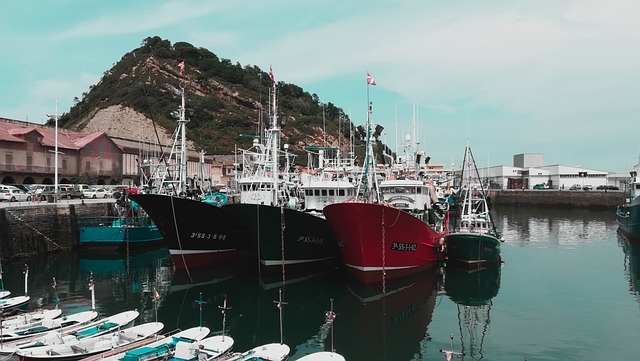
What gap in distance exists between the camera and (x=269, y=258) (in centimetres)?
2316

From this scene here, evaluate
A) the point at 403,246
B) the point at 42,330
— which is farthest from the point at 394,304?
the point at 42,330

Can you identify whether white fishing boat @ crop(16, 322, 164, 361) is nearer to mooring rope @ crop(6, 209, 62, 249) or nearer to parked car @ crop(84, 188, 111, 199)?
mooring rope @ crop(6, 209, 62, 249)

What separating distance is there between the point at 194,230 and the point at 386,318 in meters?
12.0

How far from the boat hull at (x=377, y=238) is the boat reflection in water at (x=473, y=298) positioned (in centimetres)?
244

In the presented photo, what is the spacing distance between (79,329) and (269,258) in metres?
10.5

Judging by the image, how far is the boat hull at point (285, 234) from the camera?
22031 millimetres

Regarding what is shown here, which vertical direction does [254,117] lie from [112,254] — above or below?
above

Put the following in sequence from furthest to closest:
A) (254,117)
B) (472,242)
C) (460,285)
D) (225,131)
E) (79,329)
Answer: (254,117)
(225,131)
(472,242)
(460,285)
(79,329)

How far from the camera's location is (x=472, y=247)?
1002 inches

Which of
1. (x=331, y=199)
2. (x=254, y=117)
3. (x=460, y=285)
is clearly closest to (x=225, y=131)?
(x=254, y=117)

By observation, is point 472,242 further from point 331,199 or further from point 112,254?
point 112,254

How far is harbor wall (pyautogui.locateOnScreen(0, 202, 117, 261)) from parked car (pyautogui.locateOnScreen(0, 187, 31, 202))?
461 cm

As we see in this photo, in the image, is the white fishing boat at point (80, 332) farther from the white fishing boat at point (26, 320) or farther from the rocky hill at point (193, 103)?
the rocky hill at point (193, 103)

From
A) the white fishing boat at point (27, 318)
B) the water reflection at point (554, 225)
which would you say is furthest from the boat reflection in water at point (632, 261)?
the white fishing boat at point (27, 318)
